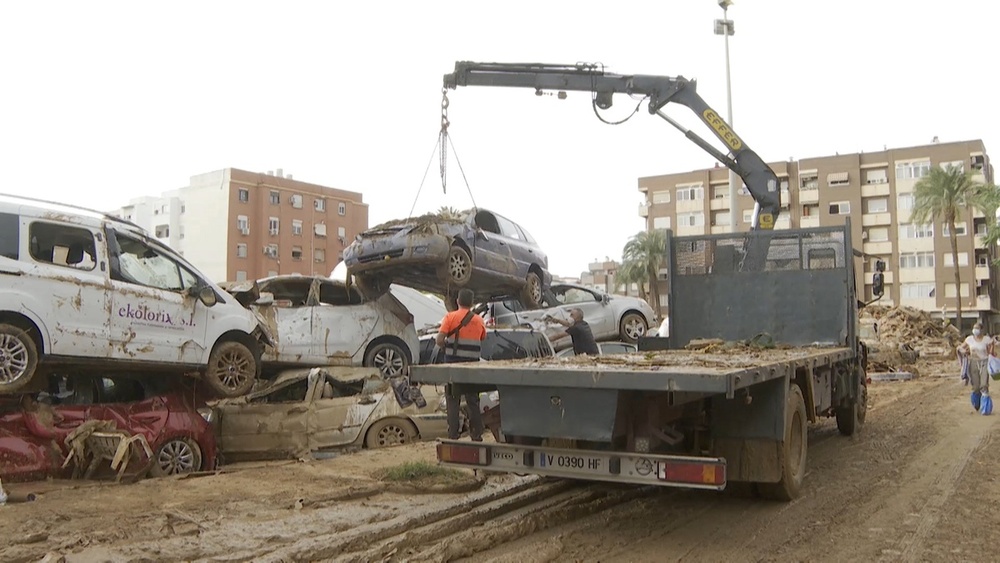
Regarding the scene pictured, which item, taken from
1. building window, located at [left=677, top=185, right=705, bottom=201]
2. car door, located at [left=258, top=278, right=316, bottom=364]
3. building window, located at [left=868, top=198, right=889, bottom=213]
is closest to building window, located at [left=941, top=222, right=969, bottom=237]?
building window, located at [left=868, top=198, right=889, bottom=213]

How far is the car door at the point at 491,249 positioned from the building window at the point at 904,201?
192 ft

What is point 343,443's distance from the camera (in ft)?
32.6

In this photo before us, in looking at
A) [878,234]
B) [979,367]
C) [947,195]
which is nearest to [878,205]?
[878,234]

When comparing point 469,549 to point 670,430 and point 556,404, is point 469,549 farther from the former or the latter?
point 670,430

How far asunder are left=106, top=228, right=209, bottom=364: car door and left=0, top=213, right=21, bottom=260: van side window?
2.97 feet

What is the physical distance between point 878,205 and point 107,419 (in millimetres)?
65610

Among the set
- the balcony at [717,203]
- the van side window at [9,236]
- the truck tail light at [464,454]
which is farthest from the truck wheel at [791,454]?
the balcony at [717,203]

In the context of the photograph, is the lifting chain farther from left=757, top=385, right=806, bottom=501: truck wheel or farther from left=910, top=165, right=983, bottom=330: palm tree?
left=910, top=165, right=983, bottom=330: palm tree

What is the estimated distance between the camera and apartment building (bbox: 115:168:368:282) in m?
59.6

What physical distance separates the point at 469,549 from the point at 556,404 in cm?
107

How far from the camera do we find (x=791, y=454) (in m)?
6.41

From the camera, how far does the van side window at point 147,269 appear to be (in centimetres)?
837

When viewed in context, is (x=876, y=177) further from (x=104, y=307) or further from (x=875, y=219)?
(x=104, y=307)

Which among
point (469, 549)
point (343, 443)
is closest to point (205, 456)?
point (343, 443)
